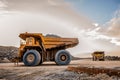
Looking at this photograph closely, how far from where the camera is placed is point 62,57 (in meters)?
21.6

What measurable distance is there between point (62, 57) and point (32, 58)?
2317 millimetres

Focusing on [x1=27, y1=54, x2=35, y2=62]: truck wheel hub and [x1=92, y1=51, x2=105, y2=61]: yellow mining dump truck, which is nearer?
[x1=27, y1=54, x2=35, y2=62]: truck wheel hub

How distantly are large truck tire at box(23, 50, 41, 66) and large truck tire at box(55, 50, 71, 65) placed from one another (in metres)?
1.39

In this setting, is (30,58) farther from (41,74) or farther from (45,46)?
(41,74)

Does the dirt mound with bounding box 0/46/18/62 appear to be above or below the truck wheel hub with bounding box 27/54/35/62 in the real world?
above

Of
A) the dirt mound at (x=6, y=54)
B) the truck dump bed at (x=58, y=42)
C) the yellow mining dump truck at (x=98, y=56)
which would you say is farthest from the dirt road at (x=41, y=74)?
the yellow mining dump truck at (x=98, y=56)

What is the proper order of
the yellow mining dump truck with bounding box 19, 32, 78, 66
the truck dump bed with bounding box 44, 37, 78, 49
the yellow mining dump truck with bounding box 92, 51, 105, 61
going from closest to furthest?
the yellow mining dump truck with bounding box 19, 32, 78, 66 < the truck dump bed with bounding box 44, 37, 78, 49 < the yellow mining dump truck with bounding box 92, 51, 105, 61

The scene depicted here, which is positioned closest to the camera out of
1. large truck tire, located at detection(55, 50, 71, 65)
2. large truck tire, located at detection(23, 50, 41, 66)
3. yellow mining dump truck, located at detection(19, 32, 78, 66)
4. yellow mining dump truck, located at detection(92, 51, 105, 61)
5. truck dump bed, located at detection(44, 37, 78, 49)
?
large truck tire, located at detection(23, 50, 41, 66)

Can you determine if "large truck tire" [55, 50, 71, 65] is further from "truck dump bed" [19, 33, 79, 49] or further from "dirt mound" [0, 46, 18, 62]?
"dirt mound" [0, 46, 18, 62]

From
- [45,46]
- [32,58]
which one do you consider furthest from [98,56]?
[32,58]

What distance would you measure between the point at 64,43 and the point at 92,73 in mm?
12246

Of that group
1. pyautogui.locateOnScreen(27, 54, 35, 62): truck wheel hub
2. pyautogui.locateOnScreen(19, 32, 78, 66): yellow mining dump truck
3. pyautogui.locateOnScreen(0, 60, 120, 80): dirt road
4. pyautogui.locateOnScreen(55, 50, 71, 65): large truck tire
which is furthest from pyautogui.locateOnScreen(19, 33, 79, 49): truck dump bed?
pyautogui.locateOnScreen(0, 60, 120, 80): dirt road

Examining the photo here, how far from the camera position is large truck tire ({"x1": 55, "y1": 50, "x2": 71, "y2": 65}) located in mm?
21328

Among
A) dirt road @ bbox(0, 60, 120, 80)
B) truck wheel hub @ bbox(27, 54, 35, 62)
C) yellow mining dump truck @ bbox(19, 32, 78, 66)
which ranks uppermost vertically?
yellow mining dump truck @ bbox(19, 32, 78, 66)
